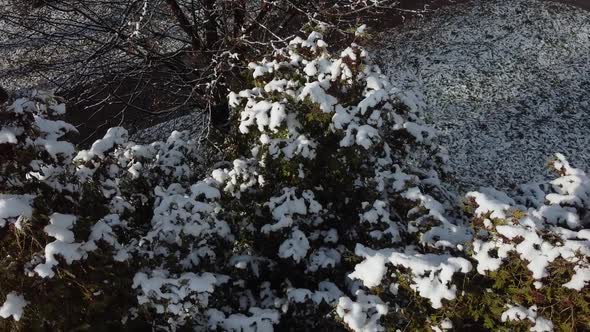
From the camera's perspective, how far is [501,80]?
9391 mm

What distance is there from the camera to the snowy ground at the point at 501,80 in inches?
313

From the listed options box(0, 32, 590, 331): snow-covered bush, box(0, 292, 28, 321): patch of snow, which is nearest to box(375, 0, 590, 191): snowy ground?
box(0, 32, 590, 331): snow-covered bush

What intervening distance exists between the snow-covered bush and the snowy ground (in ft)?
11.8

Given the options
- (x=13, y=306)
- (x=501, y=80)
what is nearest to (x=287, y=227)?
(x=13, y=306)

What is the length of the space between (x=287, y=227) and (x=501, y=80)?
735cm

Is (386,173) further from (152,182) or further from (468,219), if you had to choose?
(152,182)

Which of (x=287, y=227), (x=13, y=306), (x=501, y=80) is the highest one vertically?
(x=13, y=306)

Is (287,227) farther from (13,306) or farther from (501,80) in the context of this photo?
(501,80)

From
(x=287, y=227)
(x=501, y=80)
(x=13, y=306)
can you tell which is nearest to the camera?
(x=13, y=306)

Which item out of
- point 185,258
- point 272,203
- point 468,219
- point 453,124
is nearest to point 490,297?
point 468,219

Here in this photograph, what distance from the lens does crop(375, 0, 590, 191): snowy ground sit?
26.1 feet

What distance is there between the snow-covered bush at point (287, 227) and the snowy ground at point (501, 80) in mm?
A: 3586

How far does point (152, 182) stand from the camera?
4.63m

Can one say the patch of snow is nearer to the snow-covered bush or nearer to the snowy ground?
the snow-covered bush
